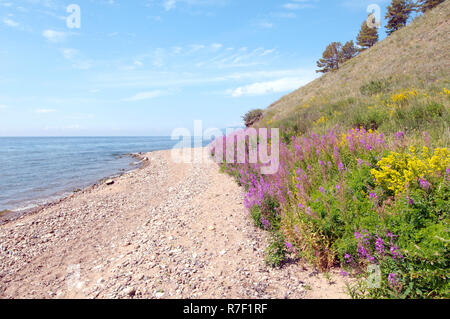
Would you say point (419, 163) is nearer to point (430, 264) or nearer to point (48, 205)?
point (430, 264)

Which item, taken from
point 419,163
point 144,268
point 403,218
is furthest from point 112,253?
point 419,163

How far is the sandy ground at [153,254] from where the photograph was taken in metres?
3.40

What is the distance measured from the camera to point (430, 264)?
7.74ft

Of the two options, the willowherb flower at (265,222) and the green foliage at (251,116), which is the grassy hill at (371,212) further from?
the green foliage at (251,116)

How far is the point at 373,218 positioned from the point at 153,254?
4017mm

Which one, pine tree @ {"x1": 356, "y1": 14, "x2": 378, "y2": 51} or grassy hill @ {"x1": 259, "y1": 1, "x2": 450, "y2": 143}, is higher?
pine tree @ {"x1": 356, "y1": 14, "x2": 378, "y2": 51}

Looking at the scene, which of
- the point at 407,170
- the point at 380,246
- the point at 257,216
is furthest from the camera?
the point at 257,216

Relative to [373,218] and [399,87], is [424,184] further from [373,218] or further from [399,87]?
[399,87]

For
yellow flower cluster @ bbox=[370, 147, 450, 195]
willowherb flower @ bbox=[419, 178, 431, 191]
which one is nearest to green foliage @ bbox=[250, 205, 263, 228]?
yellow flower cluster @ bbox=[370, 147, 450, 195]

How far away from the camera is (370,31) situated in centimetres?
4641

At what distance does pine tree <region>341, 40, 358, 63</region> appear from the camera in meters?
49.5

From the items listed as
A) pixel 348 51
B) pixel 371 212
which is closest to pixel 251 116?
pixel 371 212

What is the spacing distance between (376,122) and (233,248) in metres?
6.46

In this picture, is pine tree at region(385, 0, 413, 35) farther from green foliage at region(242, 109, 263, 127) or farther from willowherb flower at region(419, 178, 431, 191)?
willowherb flower at region(419, 178, 431, 191)
